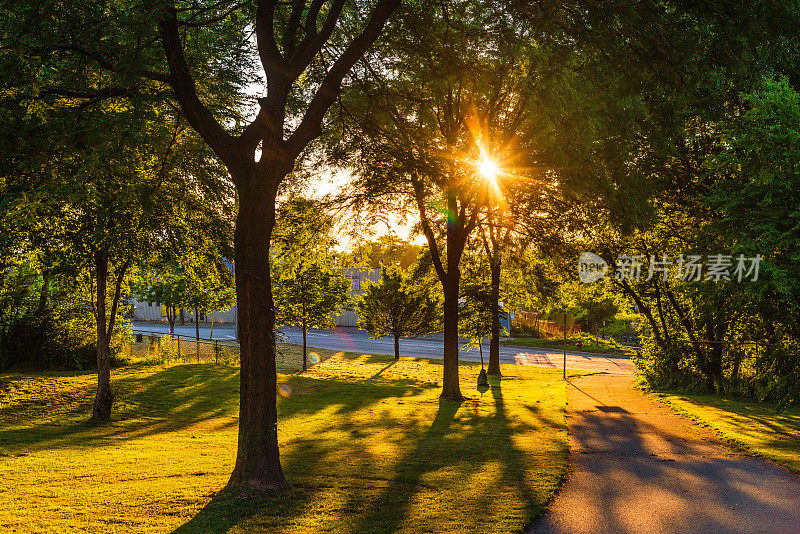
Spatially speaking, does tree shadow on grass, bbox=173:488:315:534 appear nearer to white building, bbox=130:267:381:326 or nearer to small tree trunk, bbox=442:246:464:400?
small tree trunk, bbox=442:246:464:400

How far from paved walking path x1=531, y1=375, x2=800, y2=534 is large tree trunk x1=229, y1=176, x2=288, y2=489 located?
3.65m

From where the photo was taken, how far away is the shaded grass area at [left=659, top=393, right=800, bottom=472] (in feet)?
34.3

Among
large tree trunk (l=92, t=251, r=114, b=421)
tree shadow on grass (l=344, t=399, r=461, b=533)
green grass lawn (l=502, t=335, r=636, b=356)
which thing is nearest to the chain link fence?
large tree trunk (l=92, t=251, r=114, b=421)

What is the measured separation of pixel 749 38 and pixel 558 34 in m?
2.28

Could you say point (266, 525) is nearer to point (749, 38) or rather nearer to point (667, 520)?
point (667, 520)

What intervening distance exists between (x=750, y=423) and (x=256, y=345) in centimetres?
1170

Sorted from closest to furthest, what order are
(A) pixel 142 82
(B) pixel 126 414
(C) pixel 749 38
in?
(C) pixel 749 38, (A) pixel 142 82, (B) pixel 126 414

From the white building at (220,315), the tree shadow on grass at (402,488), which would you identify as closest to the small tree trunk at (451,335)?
the tree shadow on grass at (402,488)

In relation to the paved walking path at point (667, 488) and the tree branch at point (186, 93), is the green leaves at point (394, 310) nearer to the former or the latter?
the paved walking path at point (667, 488)

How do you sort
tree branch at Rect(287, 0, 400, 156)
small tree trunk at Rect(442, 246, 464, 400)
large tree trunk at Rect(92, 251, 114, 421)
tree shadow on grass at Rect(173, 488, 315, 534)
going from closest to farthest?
1. tree shadow on grass at Rect(173, 488, 315, 534)
2. tree branch at Rect(287, 0, 400, 156)
3. large tree trunk at Rect(92, 251, 114, 421)
4. small tree trunk at Rect(442, 246, 464, 400)

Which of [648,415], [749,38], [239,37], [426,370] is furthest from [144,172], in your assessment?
[426,370]

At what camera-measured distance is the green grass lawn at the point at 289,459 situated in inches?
274

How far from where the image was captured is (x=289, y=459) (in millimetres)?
10523

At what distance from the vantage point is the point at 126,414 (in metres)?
16.7
